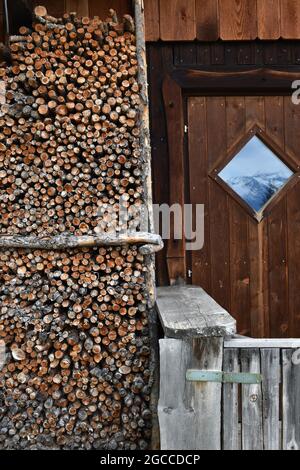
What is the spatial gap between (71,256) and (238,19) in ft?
8.61

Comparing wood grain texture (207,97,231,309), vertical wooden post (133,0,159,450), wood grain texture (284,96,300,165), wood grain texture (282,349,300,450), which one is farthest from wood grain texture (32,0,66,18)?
wood grain texture (282,349,300,450)

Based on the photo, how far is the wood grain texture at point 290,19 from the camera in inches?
172

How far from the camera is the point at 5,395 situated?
3.23 metres

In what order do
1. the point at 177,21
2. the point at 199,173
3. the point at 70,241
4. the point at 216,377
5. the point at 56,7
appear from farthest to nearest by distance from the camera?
the point at 199,173 → the point at 177,21 → the point at 56,7 → the point at 70,241 → the point at 216,377

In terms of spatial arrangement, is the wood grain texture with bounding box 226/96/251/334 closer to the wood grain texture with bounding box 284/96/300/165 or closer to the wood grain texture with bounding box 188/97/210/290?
the wood grain texture with bounding box 188/97/210/290

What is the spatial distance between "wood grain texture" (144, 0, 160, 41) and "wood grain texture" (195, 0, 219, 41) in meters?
0.35

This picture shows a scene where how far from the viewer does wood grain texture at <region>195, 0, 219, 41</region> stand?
4305mm

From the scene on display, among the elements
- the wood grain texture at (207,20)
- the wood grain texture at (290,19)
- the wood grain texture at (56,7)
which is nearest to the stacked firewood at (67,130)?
the wood grain texture at (56,7)

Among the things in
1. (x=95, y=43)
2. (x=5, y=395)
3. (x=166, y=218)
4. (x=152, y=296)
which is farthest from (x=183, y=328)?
(x=95, y=43)

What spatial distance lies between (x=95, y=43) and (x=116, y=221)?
120 cm

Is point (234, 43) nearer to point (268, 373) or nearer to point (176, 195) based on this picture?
point (176, 195)

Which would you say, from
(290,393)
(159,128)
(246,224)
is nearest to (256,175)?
(246,224)

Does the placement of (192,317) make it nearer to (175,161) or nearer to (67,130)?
(67,130)

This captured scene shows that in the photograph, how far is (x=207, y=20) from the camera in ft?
14.1
